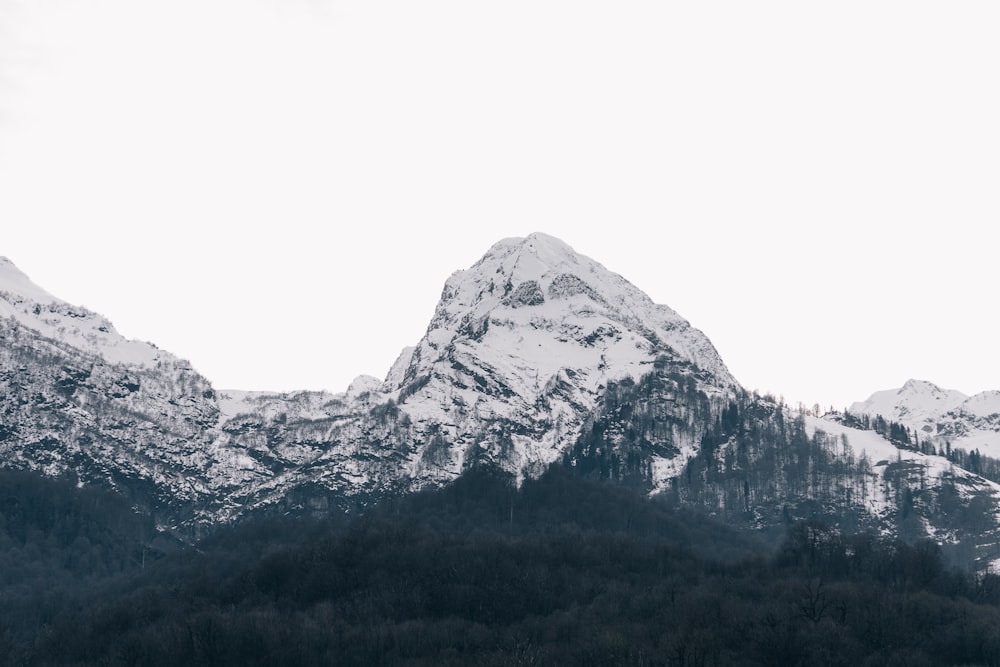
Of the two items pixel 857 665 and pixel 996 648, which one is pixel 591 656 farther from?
pixel 996 648

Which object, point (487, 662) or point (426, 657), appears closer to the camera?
point (487, 662)

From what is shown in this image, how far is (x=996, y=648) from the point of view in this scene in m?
180

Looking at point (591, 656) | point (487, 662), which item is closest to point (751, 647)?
point (591, 656)

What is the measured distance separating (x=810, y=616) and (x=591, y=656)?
3648 cm

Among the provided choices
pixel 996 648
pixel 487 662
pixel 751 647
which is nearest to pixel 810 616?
pixel 751 647

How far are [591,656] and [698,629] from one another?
63.6 ft

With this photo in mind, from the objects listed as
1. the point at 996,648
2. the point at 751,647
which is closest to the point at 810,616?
the point at 751,647

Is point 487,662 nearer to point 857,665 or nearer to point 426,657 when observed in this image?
point 426,657

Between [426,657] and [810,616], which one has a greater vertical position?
[810,616]

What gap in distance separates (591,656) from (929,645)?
2006 inches

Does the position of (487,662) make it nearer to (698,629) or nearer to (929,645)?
(698,629)

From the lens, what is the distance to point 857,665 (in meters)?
Result: 180

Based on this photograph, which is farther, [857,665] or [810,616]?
[810,616]

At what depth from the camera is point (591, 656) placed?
18988 centimetres
